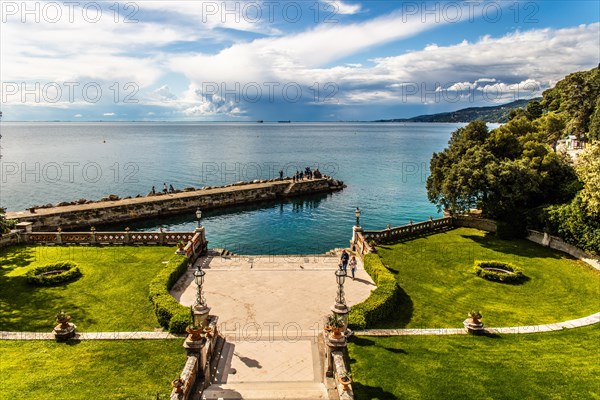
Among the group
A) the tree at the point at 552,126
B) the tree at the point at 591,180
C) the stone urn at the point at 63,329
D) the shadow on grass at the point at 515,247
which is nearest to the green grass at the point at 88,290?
the stone urn at the point at 63,329

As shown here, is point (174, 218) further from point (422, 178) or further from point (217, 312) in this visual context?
point (422, 178)

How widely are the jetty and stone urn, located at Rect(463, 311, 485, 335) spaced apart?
45.1m

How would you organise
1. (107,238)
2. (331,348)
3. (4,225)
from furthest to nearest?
(107,238), (4,225), (331,348)

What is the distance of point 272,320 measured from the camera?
19.8 metres

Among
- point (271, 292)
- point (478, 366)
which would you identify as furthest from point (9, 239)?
point (478, 366)

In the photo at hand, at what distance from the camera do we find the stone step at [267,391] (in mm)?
13617

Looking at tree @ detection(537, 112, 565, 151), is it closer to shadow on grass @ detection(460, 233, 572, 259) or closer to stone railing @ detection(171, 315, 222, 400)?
shadow on grass @ detection(460, 233, 572, 259)

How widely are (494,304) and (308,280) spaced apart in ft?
35.7

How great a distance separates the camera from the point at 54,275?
23938mm

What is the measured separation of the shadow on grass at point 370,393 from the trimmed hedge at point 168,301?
829 cm

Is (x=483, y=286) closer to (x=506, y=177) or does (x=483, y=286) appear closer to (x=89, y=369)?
(x=506, y=177)

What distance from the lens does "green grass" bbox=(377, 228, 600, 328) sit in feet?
69.7

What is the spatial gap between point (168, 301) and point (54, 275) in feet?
29.8

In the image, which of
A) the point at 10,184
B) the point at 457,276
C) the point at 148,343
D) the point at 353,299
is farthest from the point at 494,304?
the point at 10,184
